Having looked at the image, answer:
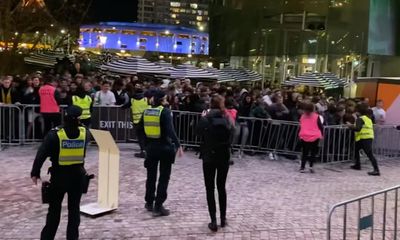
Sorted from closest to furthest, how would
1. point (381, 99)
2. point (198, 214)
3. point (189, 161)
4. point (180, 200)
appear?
point (198, 214) < point (180, 200) < point (189, 161) < point (381, 99)

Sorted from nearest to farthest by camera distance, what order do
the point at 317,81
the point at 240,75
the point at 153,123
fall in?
the point at 153,123
the point at 317,81
the point at 240,75

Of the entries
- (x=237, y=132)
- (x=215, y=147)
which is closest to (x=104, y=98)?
(x=237, y=132)

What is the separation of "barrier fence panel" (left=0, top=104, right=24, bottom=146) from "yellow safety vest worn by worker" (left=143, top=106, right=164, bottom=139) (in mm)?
6907

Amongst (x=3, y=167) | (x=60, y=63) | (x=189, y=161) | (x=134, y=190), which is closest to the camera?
(x=134, y=190)

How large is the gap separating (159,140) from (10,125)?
7272mm

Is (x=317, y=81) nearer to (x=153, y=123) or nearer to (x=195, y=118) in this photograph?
(x=195, y=118)

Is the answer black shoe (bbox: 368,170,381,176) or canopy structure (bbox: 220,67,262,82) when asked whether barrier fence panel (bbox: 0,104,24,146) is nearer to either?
black shoe (bbox: 368,170,381,176)

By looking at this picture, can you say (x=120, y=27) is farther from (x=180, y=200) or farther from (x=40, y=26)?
(x=180, y=200)

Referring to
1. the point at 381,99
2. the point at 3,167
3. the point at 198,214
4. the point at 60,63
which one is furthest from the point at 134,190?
the point at 60,63

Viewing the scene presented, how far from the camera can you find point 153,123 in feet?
25.8

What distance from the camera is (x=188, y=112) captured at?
14484 mm

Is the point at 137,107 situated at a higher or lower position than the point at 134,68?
lower

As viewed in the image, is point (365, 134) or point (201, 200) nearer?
point (201, 200)

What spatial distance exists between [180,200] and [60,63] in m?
19.9
